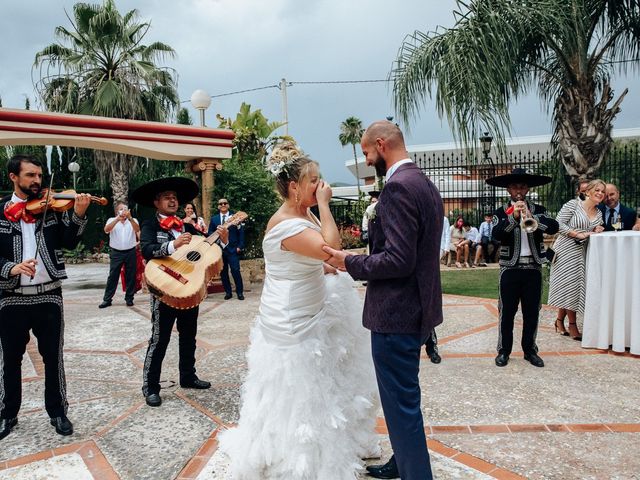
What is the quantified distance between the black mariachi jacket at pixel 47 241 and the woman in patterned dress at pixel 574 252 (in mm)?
5083

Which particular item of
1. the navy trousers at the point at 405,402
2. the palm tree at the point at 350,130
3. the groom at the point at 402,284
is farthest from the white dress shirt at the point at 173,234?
the palm tree at the point at 350,130

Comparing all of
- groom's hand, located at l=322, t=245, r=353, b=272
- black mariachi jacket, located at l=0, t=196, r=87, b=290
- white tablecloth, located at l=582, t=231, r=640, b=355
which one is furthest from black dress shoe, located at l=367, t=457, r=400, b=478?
white tablecloth, located at l=582, t=231, r=640, b=355

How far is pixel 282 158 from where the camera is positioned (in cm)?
264

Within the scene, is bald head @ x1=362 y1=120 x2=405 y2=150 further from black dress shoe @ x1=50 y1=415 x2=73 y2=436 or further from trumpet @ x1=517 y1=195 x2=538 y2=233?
black dress shoe @ x1=50 y1=415 x2=73 y2=436

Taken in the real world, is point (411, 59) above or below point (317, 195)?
above

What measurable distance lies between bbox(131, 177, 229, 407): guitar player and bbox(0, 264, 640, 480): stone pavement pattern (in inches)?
10.5

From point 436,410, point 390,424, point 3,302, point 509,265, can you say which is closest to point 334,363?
point 390,424

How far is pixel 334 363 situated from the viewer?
269 cm

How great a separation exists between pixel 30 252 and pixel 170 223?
3.61 feet

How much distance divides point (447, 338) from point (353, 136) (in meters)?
41.9

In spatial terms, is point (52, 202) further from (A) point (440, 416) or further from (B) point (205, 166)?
(B) point (205, 166)

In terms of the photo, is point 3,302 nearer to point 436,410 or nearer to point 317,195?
point 317,195

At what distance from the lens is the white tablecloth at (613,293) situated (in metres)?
5.05

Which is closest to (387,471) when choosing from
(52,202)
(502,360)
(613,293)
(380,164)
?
(380,164)
